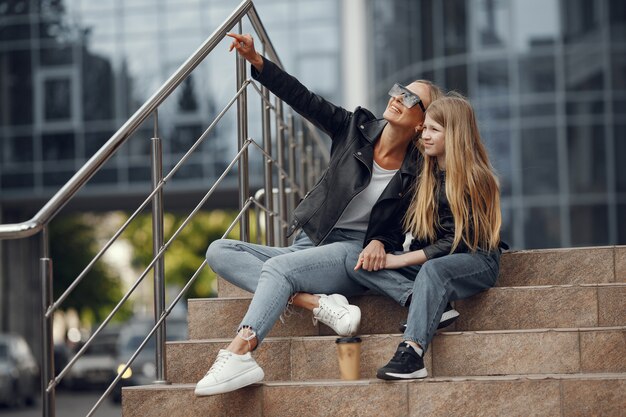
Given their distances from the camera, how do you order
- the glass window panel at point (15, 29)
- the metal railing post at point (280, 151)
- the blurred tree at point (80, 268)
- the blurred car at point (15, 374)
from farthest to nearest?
the blurred tree at point (80, 268)
the glass window panel at point (15, 29)
the blurred car at point (15, 374)
the metal railing post at point (280, 151)

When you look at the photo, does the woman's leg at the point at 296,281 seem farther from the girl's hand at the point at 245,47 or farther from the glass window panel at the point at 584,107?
the glass window panel at the point at 584,107

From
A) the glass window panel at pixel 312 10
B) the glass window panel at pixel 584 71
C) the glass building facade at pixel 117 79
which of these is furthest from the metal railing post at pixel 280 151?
the glass window panel at pixel 312 10

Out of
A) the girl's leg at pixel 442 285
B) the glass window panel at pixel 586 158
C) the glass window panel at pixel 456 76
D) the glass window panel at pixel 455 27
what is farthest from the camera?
the glass window panel at pixel 455 27

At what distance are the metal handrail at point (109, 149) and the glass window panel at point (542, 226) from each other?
1333cm

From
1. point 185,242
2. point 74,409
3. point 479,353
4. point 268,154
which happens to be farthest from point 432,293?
point 185,242

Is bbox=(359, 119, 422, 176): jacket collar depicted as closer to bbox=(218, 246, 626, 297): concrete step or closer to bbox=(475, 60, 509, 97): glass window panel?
bbox=(218, 246, 626, 297): concrete step

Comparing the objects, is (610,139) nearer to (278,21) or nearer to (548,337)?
(278,21)

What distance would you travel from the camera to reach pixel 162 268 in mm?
5086

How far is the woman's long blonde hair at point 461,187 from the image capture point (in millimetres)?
5051

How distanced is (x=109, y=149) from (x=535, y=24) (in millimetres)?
15840

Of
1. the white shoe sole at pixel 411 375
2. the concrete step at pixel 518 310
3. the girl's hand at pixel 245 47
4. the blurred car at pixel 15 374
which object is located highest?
the girl's hand at pixel 245 47

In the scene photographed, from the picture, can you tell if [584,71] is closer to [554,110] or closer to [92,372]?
[554,110]

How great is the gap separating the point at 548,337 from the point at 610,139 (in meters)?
15.1

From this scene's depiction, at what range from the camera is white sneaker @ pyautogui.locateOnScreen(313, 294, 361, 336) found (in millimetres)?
4863
